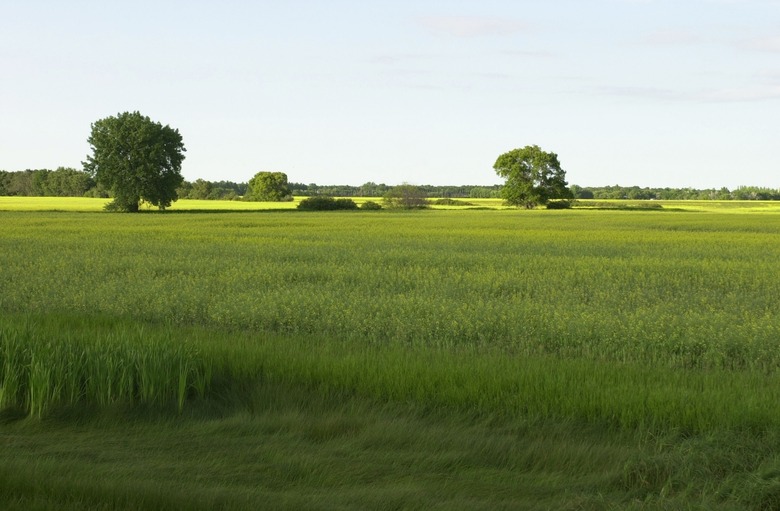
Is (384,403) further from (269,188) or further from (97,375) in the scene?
(269,188)

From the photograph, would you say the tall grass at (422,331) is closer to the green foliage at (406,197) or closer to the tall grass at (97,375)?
the tall grass at (97,375)

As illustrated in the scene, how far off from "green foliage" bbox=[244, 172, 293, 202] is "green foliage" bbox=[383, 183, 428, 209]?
78.9 ft

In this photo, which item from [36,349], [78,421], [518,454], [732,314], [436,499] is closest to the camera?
[436,499]

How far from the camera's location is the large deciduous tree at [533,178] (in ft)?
352

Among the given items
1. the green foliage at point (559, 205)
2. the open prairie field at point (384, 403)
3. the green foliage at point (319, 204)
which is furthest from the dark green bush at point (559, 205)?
the open prairie field at point (384, 403)

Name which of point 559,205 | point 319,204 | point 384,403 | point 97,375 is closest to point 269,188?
point 319,204

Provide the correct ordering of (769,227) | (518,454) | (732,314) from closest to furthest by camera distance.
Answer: (518,454), (732,314), (769,227)

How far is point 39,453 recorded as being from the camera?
6.71 metres

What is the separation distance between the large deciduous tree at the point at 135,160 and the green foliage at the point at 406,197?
145 ft

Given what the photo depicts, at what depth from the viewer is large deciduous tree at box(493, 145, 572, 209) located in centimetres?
10719

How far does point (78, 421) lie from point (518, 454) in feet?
14.4

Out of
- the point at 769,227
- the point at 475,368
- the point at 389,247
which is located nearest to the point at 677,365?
the point at 475,368

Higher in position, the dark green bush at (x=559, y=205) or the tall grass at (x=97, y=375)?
the tall grass at (x=97, y=375)

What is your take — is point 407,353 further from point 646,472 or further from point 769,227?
point 769,227
